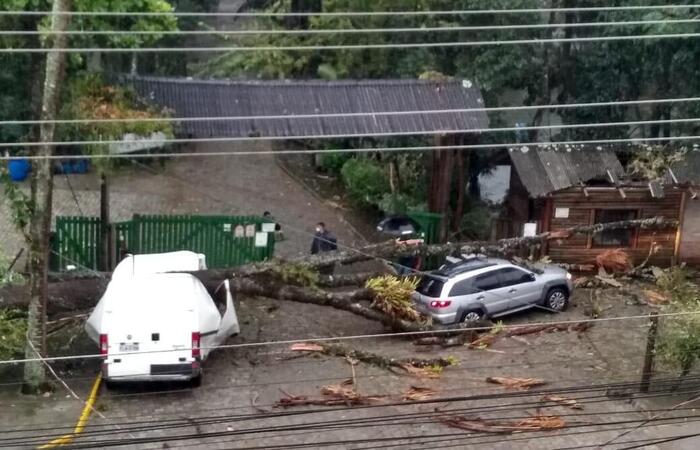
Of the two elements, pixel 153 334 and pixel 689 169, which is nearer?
pixel 153 334

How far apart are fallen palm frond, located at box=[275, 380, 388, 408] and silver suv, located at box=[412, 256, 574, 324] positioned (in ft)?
10.2

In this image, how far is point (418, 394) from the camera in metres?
14.6

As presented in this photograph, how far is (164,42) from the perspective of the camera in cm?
2847

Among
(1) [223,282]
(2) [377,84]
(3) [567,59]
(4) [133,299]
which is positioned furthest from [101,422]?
(3) [567,59]

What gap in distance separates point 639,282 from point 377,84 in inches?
295

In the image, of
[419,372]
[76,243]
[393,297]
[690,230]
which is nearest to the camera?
[419,372]

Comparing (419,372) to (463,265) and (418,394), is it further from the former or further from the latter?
(463,265)

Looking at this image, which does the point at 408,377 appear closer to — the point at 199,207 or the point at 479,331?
the point at 479,331

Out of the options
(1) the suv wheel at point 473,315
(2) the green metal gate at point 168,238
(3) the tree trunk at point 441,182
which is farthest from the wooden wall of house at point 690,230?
(2) the green metal gate at point 168,238

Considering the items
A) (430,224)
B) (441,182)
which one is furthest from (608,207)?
(430,224)

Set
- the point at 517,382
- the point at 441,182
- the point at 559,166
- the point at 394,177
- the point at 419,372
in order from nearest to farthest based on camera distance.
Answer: the point at 517,382 → the point at 419,372 → the point at 559,166 → the point at 441,182 → the point at 394,177

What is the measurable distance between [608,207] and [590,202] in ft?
1.47

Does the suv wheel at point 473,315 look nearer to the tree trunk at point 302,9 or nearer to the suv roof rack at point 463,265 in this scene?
the suv roof rack at point 463,265

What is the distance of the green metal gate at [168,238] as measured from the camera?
64.2 feet
